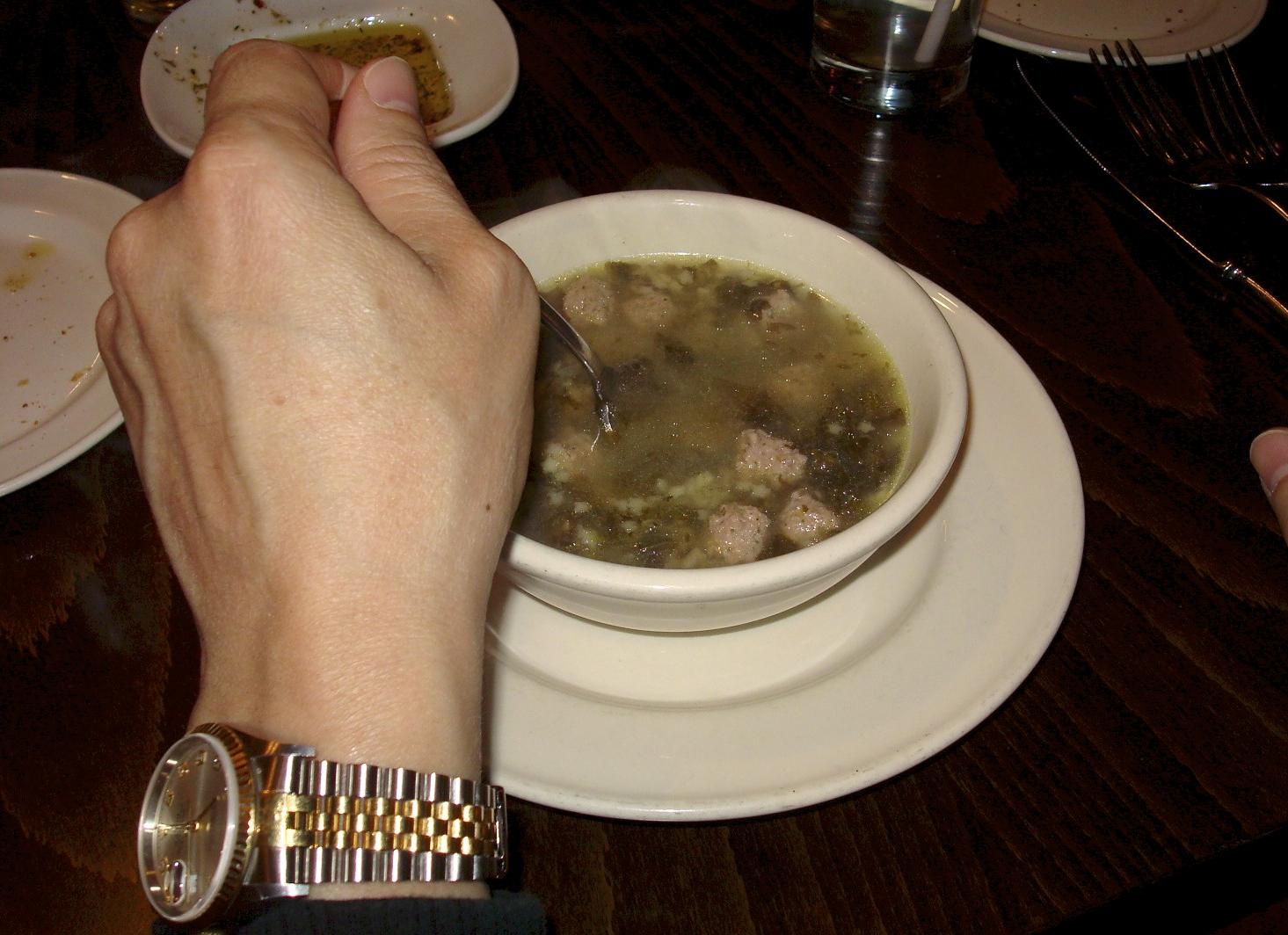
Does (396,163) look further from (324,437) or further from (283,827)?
(283,827)

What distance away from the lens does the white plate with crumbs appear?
1285 mm

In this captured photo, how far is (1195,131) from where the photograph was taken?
1.73 meters

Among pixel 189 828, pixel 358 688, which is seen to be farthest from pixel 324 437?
pixel 189 828

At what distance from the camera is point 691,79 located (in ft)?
6.40

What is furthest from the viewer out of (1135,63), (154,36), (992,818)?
(154,36)

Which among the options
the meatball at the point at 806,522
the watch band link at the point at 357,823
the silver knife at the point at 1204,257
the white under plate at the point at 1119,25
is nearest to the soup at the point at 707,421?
the meatball at the point at 806,522

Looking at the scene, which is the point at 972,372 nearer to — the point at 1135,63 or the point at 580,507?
the point at 580,507

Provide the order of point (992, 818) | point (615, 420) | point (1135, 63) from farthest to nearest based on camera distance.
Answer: point (1135, 63), point (615, 420), point (992, 818)

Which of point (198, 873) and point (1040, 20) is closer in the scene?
point (198, 873)

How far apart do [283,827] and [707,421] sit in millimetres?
710

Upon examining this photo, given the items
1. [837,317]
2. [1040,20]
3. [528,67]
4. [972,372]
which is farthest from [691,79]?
[972,372]

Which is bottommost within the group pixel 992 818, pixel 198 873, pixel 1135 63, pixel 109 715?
pixel 109 715

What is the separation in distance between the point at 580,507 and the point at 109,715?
0.58 metres

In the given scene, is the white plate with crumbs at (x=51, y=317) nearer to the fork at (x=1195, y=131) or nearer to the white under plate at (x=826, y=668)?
the white under plate at (x=826, y=668)
